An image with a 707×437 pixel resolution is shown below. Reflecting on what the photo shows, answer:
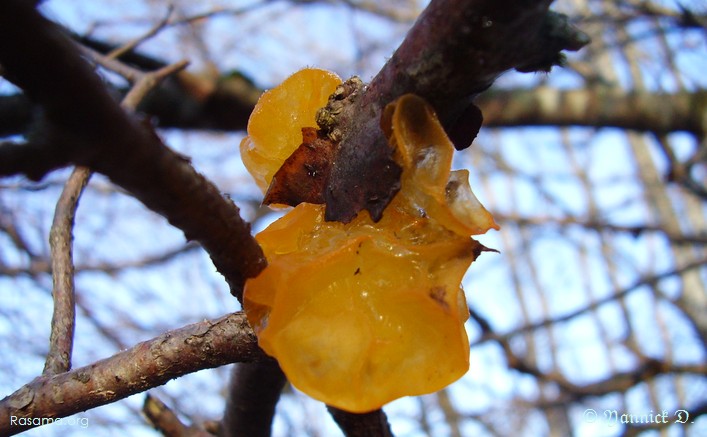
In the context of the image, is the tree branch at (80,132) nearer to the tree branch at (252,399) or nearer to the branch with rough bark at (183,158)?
the branch with rough bark at (183,158)

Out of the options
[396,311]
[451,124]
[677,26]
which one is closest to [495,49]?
[451,124]

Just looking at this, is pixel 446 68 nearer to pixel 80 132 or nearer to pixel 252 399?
pixel 80 132

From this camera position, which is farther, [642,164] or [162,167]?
[642,164]

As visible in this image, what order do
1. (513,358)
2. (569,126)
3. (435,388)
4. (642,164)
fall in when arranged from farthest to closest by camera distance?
(642,164)
(569,126)
(513,358)
(435,388)

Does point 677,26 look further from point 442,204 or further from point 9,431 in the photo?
point 9,431

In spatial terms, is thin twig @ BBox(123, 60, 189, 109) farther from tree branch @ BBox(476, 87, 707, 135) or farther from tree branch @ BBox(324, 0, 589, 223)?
tree branch @ BBox(476, 87, 707, 135)

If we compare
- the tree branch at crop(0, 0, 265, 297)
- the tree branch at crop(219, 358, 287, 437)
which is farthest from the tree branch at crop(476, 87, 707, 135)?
the tree branch at crop(0, 0, 265, 297)
